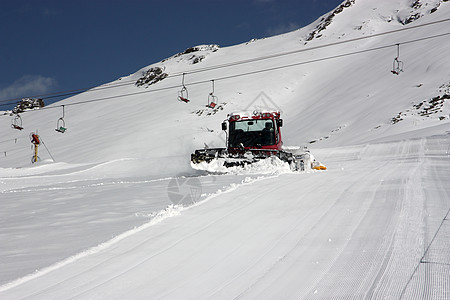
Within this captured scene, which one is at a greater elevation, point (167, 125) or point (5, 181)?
point (167, 125)

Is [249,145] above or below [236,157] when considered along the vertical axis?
above

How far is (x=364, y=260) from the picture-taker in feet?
11.0

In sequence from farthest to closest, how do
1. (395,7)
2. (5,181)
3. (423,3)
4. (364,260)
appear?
(395,7)
(423,3)
(5,181)
(364,260)

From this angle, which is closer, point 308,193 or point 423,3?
point 308,193

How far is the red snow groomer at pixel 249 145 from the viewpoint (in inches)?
476

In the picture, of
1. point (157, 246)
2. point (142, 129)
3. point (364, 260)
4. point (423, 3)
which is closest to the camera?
point (364, 260)

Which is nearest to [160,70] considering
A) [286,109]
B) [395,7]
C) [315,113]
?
[286,109]

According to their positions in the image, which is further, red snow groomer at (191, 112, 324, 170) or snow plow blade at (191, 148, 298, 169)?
red snow groomer at (191, 112, 324, 170)

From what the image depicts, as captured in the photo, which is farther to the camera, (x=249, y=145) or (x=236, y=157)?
(x=249, y=145)

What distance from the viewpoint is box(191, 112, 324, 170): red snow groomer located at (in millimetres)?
12086

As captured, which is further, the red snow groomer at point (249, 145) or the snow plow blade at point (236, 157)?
the red snow groomer at point (249, 145)

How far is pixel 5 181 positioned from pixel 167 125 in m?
32.1

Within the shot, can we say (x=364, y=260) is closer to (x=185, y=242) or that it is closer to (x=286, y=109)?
(x=185, y=242)

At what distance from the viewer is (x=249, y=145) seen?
13.9 meters
